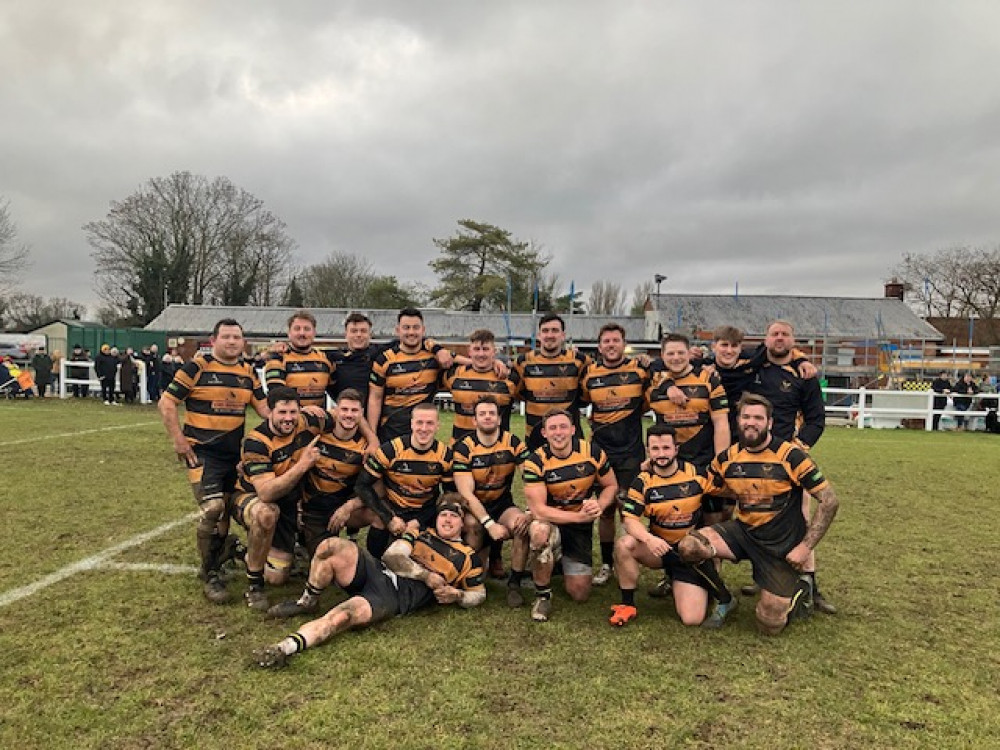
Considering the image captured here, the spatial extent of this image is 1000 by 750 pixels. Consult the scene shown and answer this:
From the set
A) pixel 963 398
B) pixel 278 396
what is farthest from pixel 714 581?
pixel 963 398

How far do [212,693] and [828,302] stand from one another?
46067mm

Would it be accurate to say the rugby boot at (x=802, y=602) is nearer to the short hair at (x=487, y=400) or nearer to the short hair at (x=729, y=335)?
the short hair at (x=729, y=335)

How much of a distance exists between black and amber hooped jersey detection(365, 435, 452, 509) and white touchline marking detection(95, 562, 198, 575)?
1.61 m

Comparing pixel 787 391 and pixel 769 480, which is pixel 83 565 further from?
pixel 787 391

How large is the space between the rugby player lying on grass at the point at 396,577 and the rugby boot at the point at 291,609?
0.39ft

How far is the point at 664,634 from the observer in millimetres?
3910

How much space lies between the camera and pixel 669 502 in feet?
14.2

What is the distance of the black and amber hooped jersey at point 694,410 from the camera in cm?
492

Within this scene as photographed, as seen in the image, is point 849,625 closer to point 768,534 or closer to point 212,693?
point 768,534

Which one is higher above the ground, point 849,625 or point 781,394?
point 781,394

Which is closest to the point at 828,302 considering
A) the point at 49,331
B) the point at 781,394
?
the point at 781,394

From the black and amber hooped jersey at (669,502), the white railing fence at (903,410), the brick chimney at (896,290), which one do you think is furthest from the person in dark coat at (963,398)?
the brick chimney at (896,290)

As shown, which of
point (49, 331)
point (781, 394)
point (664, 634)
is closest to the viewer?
point (664, 634)

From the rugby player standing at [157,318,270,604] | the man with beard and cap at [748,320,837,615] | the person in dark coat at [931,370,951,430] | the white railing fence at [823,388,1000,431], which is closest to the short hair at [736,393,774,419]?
the man with beard and cap at [748,320,837,615]
